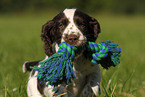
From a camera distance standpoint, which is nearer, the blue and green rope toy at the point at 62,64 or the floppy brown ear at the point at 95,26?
the blue and green rope toy at the point at 62,64

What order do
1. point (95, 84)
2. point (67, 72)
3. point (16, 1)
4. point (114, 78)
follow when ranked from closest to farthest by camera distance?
point (67, 72)
point (95, 84)
point (114, 78)
point (16, 1)

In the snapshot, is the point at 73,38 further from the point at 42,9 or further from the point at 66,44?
the point at 42,9

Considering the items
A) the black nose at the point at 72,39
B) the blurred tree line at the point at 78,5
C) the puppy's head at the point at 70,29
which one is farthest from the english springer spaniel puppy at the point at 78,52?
the blurred tree line at the point at 78,5

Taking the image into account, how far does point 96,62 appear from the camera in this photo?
3018 millimetres

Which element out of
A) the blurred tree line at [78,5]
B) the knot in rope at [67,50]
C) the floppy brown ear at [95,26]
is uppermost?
the blurred tree line at [78,5]

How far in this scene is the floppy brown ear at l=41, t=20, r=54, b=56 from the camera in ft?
10.6

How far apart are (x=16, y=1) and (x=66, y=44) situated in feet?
171

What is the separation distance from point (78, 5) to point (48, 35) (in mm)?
50637

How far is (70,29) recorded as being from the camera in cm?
295

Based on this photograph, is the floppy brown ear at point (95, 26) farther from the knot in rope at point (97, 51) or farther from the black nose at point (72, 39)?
the black nose at point (72, 39)

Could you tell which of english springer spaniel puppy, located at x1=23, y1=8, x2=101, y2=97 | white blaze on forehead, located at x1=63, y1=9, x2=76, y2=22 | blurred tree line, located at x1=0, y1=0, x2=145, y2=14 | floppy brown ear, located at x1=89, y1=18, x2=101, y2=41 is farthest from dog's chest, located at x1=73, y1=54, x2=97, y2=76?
blurred tree line, located at x1=0, y1=0, x2=145, y2=14

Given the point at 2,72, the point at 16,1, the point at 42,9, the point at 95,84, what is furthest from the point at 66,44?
the point at 16,1

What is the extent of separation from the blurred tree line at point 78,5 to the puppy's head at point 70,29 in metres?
46.3

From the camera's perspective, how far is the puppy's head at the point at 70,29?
2.85 metres
